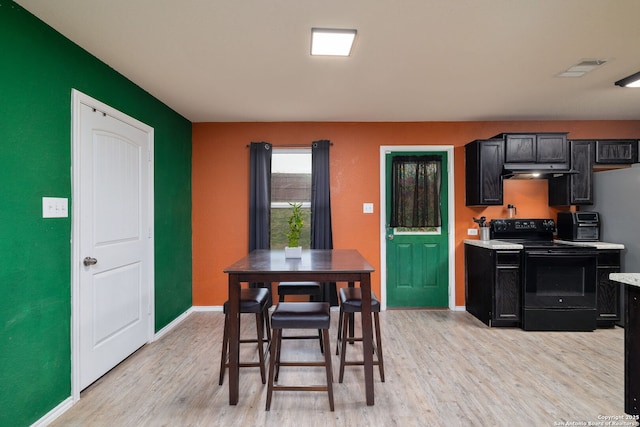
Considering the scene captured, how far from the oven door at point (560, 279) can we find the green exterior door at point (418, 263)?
1018mm

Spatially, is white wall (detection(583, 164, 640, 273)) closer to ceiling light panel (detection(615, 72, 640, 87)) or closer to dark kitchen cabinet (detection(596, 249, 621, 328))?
dark kitchen cabinet (detection(596, 249, 621, 328))

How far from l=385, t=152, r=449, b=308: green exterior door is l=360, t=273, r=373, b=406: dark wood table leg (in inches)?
90.4

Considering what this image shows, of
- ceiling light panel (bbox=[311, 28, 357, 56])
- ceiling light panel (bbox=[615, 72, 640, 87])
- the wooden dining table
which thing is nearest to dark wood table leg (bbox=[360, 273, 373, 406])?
the wooden dining table

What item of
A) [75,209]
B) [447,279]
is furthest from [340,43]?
[447,279]

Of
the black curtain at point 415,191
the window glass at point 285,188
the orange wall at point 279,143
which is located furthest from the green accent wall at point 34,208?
the black curtain at point 415,191

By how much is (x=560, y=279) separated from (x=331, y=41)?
344 centimetres

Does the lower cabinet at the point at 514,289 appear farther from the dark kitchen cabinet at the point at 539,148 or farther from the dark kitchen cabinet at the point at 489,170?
the dark kitchen cabinet at the point at 539,148

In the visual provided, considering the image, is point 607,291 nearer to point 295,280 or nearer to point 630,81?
point 630,81

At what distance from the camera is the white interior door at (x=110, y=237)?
2.34 m

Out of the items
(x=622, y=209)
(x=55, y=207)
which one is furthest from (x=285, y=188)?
(x=622, y=209)

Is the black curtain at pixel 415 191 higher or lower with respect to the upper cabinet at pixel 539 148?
lower

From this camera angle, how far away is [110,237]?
2.66 meters

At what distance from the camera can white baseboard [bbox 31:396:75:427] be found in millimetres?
1995

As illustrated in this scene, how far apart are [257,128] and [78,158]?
237 centimetres
